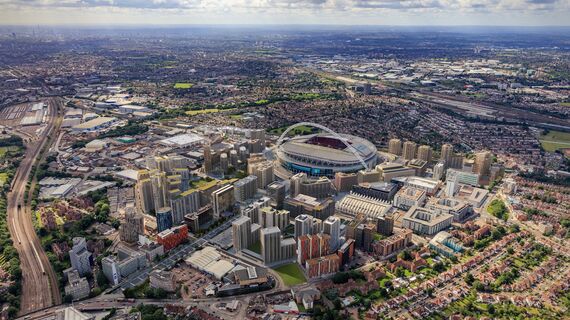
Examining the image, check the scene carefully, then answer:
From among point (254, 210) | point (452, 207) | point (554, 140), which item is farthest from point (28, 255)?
point (554, 140)

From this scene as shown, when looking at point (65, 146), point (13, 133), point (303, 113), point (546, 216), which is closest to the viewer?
point (546, 216)

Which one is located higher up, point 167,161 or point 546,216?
point 167,161

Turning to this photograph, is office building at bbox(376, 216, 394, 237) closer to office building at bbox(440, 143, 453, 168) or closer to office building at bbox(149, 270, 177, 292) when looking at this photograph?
office building at bbox(149, 270, 177, 292)

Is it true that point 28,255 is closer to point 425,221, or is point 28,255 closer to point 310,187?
point 310,187

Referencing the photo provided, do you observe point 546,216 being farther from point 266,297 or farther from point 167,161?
point 167,161

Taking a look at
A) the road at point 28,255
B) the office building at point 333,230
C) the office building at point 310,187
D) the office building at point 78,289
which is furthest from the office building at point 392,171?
the road at point 28,255

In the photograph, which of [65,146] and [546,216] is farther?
[65,146]

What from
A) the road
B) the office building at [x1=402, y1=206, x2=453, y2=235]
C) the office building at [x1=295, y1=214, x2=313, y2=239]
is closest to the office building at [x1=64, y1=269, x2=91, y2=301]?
the road

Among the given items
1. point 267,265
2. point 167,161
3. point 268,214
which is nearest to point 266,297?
point 267,265
